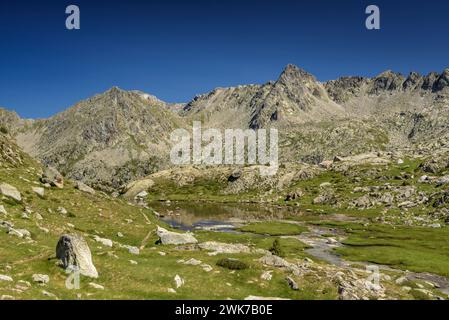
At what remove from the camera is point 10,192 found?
59531 mm

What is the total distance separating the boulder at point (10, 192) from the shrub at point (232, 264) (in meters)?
33.9

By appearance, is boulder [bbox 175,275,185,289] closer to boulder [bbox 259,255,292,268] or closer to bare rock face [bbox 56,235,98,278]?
bare rock face [bbox 56,235,98,278]

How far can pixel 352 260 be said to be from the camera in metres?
79.9

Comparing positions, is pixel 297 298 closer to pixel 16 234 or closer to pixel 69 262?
pixel 69 262

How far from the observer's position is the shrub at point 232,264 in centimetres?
4228

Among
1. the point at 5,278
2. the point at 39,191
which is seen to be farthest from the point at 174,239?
the point at 5,278

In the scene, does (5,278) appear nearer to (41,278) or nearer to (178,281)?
(41,278)

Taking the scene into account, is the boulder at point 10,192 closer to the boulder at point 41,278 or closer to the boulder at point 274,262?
the boulder at point 41,278

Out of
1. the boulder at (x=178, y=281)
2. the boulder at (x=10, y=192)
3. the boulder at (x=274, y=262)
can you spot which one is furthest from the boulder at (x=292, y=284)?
the boulder at (x=10, y=192)

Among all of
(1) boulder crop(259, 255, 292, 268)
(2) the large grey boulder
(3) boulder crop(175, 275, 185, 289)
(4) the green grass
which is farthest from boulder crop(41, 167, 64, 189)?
(4) the green grass
